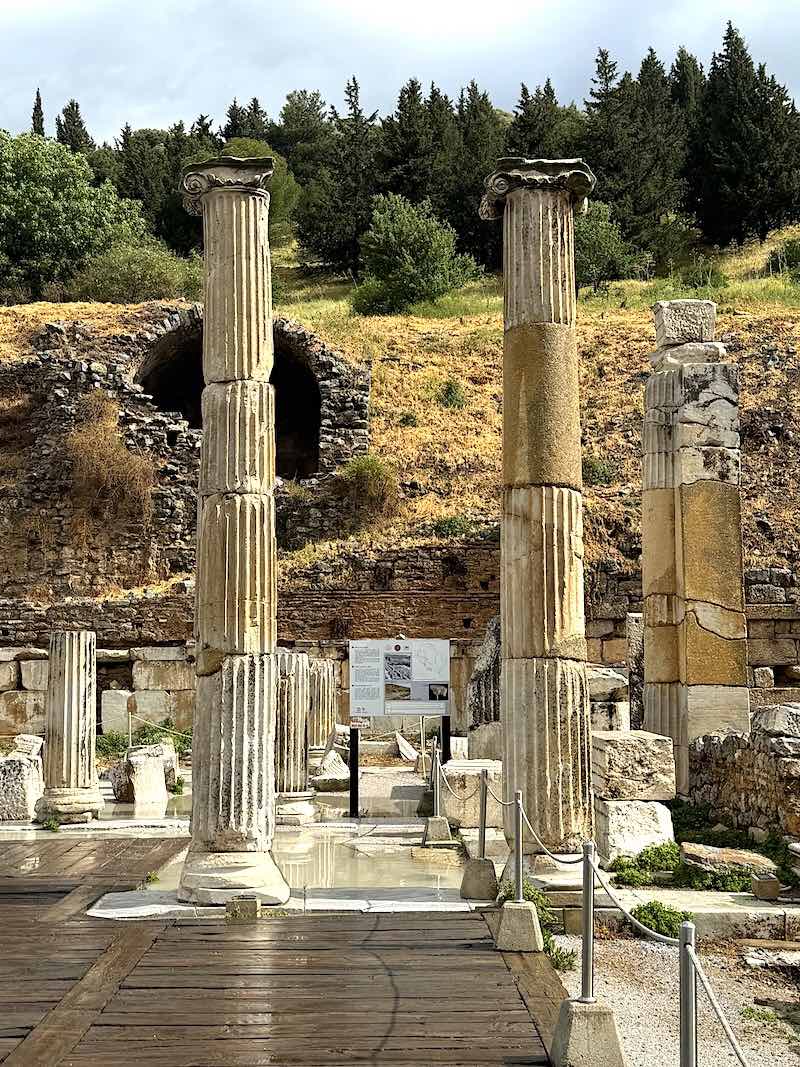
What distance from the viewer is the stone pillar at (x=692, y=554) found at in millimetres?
14742

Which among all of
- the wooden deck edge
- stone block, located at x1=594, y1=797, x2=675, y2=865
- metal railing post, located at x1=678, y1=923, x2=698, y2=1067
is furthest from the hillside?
metal railing post, located at x1=678, y1=923, x2=698, y2=1067

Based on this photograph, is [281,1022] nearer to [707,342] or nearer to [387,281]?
[707,342]

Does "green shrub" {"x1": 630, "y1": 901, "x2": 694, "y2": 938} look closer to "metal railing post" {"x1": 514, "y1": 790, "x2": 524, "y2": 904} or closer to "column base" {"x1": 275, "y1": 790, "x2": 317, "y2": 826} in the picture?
"metal railing post" {"x1": 514, "y1": 790, "x2": 524, "y2": 904}

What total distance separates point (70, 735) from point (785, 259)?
43.9m

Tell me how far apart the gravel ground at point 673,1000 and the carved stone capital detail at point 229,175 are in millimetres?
6217

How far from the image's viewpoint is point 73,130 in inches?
2832

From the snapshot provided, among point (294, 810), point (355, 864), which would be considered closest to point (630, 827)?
point (355, 864)

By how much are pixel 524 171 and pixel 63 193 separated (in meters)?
48.7

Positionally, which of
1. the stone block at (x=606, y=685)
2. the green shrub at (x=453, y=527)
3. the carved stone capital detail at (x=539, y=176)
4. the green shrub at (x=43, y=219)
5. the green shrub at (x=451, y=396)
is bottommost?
the stone block at (x=606, y=685)

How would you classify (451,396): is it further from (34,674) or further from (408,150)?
(408,150)

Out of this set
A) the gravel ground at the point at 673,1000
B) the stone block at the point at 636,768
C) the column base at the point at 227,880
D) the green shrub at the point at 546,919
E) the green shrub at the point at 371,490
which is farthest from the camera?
the green shrub at the point at 371,490

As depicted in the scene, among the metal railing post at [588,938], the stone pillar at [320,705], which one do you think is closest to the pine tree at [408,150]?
the stone pillar at [320,705]

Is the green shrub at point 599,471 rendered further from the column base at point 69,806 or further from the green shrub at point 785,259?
the green shrub at point 785,259

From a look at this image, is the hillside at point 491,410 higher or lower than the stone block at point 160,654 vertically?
higher
